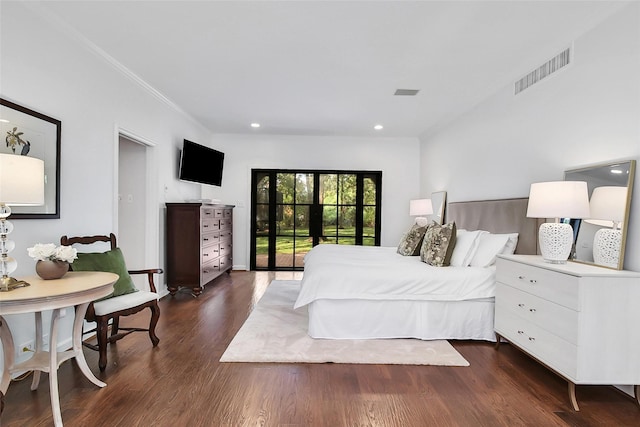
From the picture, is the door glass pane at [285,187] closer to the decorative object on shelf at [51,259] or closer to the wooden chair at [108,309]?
the wooden chair at [108,309]

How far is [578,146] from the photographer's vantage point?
273 cm

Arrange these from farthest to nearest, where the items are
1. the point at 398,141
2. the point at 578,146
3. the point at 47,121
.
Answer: the point at 398,141
the point at 578,146
the point at 47,121

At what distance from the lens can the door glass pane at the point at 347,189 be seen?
6609 mm

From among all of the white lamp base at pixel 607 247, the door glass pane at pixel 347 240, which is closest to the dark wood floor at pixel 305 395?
the white lamp base at pixel 607 247

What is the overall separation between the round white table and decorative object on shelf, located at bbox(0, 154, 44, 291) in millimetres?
149

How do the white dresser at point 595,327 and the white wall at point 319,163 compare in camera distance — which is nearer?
the white dresser at point 595,327

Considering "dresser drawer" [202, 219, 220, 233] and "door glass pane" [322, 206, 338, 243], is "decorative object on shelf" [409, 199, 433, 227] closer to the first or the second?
"door glass pane" [322, 206, 338, 243]

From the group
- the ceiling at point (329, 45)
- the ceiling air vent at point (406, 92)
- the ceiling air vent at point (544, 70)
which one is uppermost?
the ceiling air vent at point (406, 92)

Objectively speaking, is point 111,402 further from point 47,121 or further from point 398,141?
point 398,141

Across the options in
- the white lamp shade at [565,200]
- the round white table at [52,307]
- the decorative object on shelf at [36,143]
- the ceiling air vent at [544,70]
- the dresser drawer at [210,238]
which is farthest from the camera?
the dresser drawer at [210,238]

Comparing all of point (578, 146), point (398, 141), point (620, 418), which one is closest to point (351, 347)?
point (620, 418)

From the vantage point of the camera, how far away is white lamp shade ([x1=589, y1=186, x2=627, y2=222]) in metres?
2.30

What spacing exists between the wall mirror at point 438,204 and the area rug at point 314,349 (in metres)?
2.68

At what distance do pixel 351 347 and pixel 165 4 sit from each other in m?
2.95
